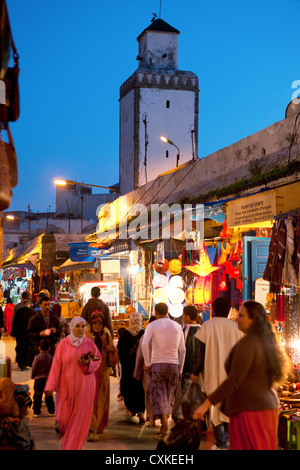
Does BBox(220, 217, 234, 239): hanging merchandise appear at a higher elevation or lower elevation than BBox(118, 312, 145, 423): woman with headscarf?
higher

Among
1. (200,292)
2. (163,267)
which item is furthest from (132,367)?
(163,267)

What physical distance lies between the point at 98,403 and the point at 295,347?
259cm

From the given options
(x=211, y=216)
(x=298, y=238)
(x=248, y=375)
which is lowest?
(x=248, y=375)

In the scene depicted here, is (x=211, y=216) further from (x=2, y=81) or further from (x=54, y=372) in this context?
(x=2, y=81)

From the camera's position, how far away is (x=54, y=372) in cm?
627

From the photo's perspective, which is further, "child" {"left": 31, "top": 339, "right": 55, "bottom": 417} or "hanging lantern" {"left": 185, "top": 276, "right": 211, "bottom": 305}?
"hanging lantern" {"left": 185, "top": 276, "right": 211, "bottom": 305}

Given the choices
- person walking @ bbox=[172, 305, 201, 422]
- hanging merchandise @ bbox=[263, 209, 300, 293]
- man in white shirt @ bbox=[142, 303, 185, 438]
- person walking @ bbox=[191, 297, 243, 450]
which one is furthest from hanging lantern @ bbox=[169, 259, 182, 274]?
person walking @ bbox=[191, 297, 243, 450]

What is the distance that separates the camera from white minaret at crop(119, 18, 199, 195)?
38.7 meters

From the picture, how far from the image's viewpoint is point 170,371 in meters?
7.37

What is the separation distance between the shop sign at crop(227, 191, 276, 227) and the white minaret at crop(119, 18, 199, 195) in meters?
29.3

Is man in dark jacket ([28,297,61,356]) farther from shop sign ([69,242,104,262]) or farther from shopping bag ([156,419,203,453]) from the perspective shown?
shop sign ([69,242,104,262])

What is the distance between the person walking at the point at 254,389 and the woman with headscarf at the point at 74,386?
7.65 ft

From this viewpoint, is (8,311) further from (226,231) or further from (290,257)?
(290,257)
